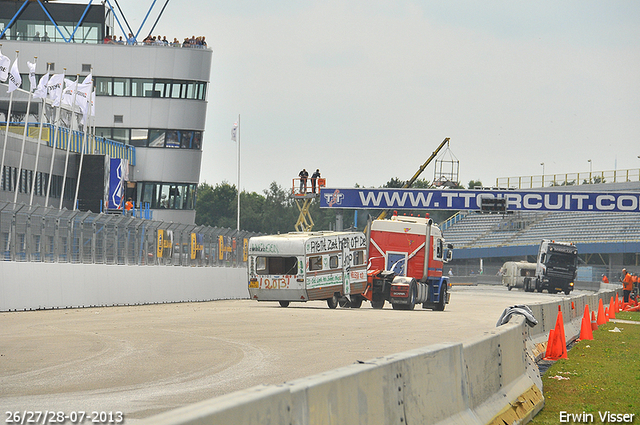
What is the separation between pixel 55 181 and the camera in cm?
5638

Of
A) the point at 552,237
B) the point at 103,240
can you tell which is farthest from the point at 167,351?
the point at 552,237

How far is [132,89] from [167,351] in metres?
53.3

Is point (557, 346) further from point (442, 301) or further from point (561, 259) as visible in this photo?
point (561, 259)

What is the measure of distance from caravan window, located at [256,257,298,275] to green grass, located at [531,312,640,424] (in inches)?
547

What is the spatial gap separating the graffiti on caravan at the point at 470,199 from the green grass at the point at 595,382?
4340 cm

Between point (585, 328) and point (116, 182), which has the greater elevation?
point (116, 182)

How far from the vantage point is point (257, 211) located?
164375 millimetres

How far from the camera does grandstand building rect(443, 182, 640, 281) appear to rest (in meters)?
83.1

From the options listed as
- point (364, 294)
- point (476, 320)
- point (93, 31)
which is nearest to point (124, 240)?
point (364, 294)

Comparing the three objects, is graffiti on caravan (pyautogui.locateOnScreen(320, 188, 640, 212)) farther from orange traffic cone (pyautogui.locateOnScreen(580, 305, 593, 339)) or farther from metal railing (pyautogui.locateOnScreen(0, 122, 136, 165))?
orange traffic cone (pyautogui.locateOnScreen(580, 305, 593, 339))

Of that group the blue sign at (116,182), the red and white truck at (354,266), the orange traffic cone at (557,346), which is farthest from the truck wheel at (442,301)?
the blue sign at (116,182)

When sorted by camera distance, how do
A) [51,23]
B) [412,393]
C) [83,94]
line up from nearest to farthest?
1. [412,393]
2. [83,94]
3. [51,23]

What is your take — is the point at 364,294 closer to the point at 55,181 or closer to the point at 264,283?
the point at 264,283

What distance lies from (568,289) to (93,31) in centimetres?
4023
